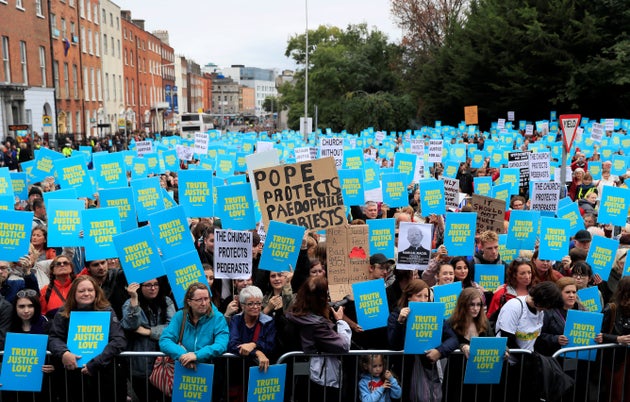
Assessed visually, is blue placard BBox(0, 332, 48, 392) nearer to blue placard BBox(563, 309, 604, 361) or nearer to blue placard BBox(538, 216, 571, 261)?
blue placard BBox(563, 309, 604, 361)

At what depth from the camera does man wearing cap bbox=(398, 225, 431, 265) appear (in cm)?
636

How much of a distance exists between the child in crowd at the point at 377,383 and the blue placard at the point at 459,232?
2333mm

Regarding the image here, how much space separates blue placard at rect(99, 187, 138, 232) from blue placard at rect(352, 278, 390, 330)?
388cm

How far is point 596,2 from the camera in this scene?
110 ft

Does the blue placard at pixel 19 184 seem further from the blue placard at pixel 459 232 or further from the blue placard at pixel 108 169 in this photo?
→ the blue placard at pixel 459 232

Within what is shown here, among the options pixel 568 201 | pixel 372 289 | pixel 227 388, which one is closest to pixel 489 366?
pixel 372 289

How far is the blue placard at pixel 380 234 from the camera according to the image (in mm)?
7020

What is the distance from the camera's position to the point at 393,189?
1014cm

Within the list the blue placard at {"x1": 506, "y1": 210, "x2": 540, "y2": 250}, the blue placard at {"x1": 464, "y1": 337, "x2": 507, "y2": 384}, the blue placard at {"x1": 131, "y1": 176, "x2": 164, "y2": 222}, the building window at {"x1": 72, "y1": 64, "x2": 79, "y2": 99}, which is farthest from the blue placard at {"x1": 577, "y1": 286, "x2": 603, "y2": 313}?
the building window at {"x1": 72, "y1": 64, "x2": 79, "y2": 99}

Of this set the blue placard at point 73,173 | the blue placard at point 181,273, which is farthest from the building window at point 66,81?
the blue placard at point 181,273

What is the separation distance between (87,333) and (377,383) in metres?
2.19

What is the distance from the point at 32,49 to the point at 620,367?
117ft

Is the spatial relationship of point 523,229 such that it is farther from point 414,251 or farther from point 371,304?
point 371,304

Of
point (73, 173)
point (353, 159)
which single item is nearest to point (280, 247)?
point (73, 173)
